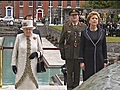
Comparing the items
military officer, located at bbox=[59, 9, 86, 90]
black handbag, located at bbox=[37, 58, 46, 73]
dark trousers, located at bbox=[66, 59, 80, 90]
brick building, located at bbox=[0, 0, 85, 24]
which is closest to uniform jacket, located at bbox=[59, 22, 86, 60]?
military officer, located at bbox=[59, 9, 86, 90]

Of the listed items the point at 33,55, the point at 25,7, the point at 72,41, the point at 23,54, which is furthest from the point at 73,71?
the point at 25,7

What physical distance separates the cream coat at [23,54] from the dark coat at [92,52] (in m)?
0.88

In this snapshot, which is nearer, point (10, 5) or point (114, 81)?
point (114, 81)

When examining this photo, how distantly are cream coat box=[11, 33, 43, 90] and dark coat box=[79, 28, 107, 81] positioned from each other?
88 cm

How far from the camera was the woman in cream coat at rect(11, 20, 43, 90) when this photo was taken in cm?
648

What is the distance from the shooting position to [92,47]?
589cm

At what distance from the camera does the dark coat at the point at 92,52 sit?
5.87 metres

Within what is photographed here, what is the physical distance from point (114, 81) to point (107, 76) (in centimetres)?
8

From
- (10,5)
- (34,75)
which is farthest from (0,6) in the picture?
(34,75)

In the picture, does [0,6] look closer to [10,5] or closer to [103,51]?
[10,5]

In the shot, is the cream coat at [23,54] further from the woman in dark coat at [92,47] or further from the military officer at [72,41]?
the woman in dark coat at [92,47]

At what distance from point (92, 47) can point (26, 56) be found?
4.00ft

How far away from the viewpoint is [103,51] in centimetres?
605

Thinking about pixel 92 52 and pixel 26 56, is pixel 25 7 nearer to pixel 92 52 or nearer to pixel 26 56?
pixel 26 56
